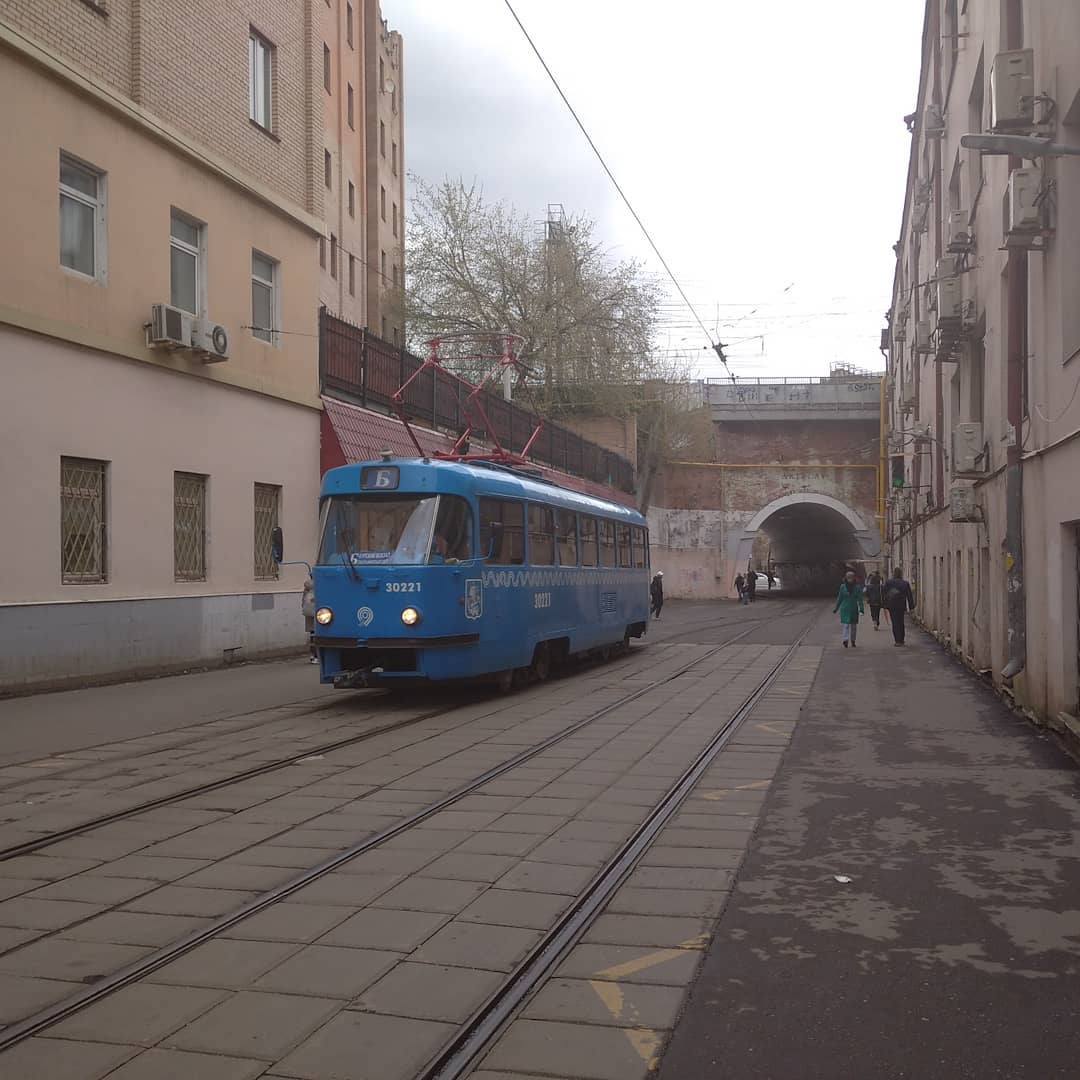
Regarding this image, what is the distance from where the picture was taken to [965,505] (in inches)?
691

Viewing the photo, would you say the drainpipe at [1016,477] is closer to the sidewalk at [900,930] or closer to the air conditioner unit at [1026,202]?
the air conditioner unit at [1026,202]

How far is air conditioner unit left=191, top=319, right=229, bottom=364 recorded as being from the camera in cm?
1788

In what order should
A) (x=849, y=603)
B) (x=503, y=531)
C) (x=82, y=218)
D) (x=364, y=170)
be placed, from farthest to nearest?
(x=364, y=170) < (x=849, y=603) < (x=82, y=218) < (x=503, y=531)

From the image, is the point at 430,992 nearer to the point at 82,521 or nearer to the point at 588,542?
the point at 82,521

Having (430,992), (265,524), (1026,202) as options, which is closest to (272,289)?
(265,524)

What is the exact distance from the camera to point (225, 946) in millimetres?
4984

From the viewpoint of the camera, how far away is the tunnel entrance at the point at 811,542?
5125 cm

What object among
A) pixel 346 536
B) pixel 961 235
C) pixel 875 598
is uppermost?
pixel 961 235

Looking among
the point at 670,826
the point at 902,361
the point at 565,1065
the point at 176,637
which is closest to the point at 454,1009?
the point at 565,1065

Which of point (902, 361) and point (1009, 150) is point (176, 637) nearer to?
point (1009, 150)

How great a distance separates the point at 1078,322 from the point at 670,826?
6.70m

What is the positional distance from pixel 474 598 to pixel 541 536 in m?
2.72

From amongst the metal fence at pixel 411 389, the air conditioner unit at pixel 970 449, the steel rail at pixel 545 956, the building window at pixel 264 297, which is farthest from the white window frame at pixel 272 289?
the steel rail at pixel 545 956

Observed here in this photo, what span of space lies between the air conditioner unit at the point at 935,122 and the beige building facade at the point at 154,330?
1193 centimetres
